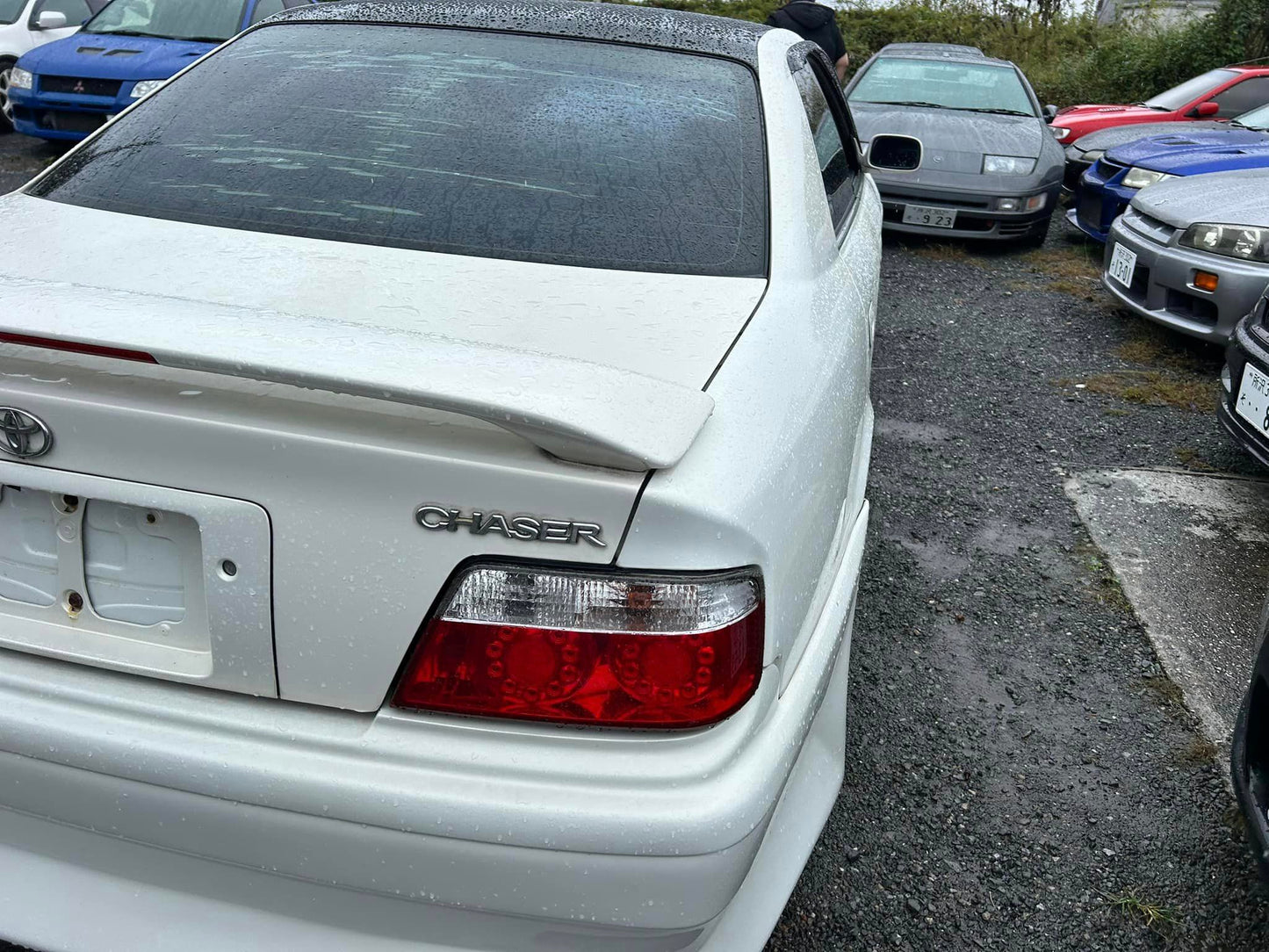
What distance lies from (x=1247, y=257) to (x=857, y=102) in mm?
3763

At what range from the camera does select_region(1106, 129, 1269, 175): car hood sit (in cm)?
607

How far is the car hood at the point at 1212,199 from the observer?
15.6 feet

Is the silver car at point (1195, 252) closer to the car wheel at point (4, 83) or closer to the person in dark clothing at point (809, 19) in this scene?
the person in dark clothing at point (809, 19)

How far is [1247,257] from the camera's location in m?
4.60

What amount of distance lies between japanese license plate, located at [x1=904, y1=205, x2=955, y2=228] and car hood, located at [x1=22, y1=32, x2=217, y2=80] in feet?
15.4

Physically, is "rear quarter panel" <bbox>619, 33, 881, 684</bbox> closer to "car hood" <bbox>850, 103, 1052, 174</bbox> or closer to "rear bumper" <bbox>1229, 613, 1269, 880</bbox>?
"rear bumper" <bbox>1229, 613, 1269, 880</bbox>

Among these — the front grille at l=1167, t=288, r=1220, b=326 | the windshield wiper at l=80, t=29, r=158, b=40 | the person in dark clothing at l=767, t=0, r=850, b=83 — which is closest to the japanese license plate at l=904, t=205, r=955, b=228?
the person in dark clothing at l=767, t=0, r=850, b=83

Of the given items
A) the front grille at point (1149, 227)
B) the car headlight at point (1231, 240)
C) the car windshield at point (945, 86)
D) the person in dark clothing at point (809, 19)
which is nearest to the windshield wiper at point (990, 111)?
the car windshield at point (945, 86)

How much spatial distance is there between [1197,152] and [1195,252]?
2.16 m

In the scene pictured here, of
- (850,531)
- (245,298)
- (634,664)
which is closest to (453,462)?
(634,664)

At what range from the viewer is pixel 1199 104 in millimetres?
8688

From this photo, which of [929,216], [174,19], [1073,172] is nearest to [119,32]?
[174,19]

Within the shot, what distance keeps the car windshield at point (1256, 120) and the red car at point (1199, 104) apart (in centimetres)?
72

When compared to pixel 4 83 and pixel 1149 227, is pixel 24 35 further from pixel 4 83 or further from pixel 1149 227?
pixel 1149 227
